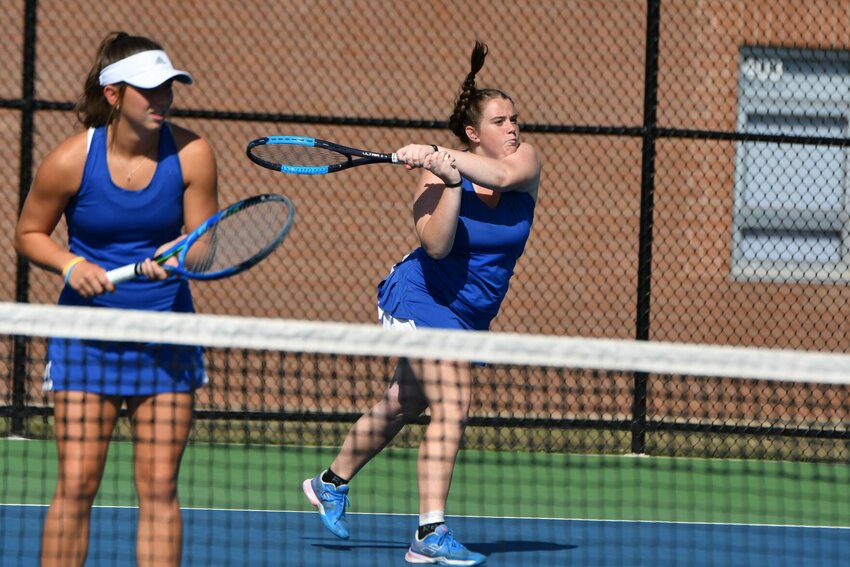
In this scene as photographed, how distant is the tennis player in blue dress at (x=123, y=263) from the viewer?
339 centimetres

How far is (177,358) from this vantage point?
11.3 ft

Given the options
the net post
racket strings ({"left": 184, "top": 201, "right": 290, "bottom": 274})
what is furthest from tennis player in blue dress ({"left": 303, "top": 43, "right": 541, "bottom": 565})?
the net post

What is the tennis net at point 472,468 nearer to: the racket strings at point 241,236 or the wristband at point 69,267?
the wristband at point 69,267

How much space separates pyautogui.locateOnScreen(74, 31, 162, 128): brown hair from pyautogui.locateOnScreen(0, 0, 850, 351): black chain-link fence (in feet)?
15.2

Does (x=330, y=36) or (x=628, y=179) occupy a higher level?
(x=330, y=36)

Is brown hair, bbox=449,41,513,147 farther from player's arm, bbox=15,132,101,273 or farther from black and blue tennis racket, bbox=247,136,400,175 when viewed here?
player's arm, bbox=15,132,101,273

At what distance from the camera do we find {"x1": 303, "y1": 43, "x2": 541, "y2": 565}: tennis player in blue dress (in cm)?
446

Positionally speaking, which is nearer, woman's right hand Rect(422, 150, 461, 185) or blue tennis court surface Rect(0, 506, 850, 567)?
woman's right hand Rect(422, 150, 461, 185)

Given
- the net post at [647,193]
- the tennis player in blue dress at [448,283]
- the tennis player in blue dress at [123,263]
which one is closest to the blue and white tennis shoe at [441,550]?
the tennis player in blue dress at [448,283]

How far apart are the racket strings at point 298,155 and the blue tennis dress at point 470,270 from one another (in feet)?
1.94

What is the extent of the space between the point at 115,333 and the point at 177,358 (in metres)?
0.18

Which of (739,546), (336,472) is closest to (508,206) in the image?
(336,472)

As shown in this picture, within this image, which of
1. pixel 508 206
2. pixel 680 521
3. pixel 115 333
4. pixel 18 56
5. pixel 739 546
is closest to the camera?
pixel 115 333

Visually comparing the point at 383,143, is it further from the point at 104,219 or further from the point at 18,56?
the point at 104,219
